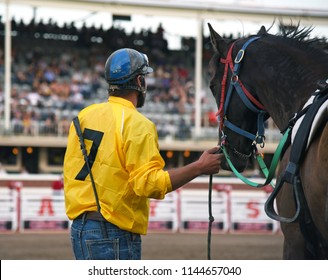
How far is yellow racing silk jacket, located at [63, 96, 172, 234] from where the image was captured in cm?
368

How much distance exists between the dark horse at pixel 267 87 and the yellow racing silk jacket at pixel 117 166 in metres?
0.80

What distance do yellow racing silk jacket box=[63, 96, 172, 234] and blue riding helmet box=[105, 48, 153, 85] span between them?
4.4 inches

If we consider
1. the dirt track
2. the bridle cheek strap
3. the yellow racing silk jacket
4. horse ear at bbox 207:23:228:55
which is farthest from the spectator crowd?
the yellow racing silk jacket

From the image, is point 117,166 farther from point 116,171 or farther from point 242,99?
point 242,99

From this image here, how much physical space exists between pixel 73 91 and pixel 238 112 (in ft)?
68.0

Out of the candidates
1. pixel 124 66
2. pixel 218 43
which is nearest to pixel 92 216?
pixel 124 66

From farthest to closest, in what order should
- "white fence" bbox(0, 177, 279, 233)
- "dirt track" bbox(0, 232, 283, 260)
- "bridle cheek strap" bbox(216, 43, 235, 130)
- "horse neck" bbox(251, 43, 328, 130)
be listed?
"white fence" bbox(0, 177, 279, 233)
"dirt track" bbox(0, 232, 283, 260)
"bridle cheek strap" bbox(216, 43, 235, 130)
"horse neck" bbox(251, 43, 328, 130)

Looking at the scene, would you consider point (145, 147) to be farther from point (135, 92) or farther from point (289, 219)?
point (289, 219)

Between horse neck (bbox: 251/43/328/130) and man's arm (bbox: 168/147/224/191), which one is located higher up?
horse neck (bbox: 251/43/328/130)

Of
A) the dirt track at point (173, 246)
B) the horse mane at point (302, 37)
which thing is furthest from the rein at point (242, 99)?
the dirt track at point (173, 246)

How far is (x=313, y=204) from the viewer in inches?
143

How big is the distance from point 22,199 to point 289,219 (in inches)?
443

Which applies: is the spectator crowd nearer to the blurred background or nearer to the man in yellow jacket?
the blurred background

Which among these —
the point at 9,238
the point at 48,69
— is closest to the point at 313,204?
the point at 9,238
